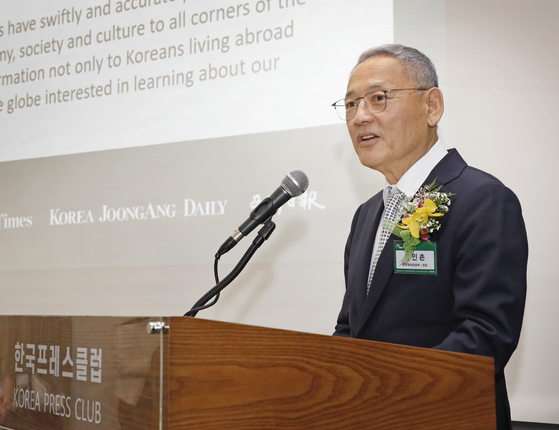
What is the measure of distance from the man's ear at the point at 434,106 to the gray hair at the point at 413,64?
0.03 metres

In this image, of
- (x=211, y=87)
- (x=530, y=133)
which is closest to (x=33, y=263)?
(x=211, y=87)

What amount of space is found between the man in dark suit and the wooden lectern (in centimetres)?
21

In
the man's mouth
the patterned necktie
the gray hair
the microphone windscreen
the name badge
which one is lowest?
the name badge

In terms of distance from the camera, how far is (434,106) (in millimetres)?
1848

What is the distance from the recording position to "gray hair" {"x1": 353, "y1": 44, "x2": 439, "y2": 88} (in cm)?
181

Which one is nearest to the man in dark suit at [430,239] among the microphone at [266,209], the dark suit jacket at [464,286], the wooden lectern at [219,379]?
the dark suit jacket at [464,286]

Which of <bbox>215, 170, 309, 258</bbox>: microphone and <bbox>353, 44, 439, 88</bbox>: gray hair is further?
<bbox>353, 44, 439, 88</bbox>: gray hair

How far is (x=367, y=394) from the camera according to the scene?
3.45 ft

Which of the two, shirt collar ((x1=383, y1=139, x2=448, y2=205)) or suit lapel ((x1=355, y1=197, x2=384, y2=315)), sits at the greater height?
shirt collar ((x1=383, y1=139, x2=448, y2=205))

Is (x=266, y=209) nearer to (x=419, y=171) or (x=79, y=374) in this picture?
(x=419, y=171)

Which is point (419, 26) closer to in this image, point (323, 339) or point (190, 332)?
point (323, 339)

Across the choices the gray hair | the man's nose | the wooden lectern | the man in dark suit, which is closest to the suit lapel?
the man in dark suit

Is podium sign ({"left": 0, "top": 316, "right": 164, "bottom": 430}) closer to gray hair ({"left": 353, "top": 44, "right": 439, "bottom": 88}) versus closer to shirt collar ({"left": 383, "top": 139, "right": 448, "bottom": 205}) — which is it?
shirt collar ({"left": 383, "top": 139, "right": 448, "bottom": 205})

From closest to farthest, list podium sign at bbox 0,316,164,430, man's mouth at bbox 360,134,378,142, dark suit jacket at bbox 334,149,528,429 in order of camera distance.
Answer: podium sign at bbox 0,316,164,430, dark suit jacket at bbox 334,149,528,429, man's mouth at bbox 360,134,378,142
